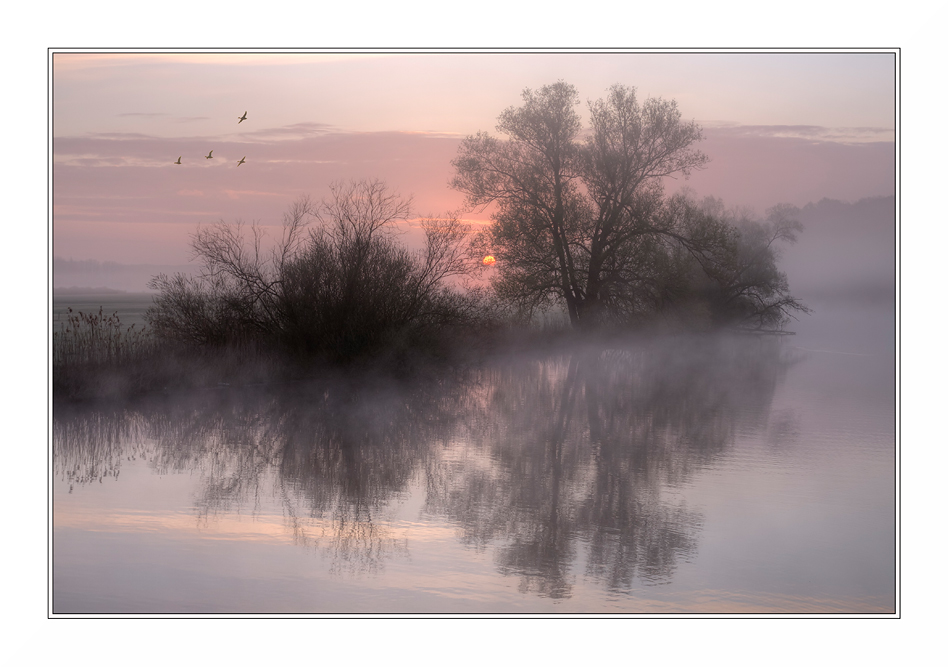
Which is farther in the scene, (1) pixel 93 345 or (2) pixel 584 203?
(2) pixel 584 203

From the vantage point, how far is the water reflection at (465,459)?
23.4ft

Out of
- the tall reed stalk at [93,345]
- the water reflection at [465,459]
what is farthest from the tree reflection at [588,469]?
the tall reed stalk at [93,345]

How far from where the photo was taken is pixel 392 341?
20.4 meters

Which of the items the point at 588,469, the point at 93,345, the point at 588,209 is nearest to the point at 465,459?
the point at 588,469

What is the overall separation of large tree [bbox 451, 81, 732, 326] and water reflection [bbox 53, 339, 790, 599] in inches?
404

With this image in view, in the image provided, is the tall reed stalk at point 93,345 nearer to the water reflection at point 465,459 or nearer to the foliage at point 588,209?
the water reflection at point 465,459

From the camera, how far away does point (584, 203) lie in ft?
99.3

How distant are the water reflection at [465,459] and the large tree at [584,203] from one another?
10.3m

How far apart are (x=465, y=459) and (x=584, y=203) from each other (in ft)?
68.8

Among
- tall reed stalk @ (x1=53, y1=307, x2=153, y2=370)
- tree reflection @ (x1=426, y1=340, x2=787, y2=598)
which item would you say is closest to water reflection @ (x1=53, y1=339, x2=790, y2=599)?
tree reflection @ (x1=426, y1=340, x2=787, y2=598)

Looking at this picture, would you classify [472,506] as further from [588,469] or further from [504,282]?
[504,282]

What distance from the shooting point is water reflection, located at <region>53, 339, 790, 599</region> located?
714 centimetres

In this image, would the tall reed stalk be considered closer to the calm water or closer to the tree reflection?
the calm water

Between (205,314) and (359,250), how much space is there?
4.11 meters
